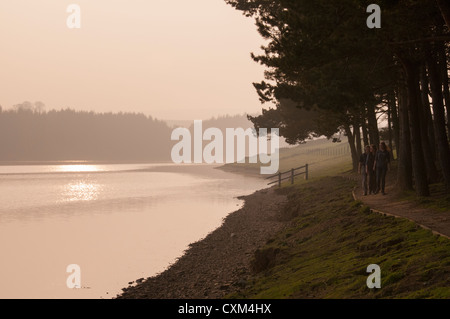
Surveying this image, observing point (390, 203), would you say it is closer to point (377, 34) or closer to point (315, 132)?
point (377, 34)

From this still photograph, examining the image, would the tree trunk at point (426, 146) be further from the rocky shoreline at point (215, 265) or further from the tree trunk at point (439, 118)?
the rocky shoreline at point (215, 265)

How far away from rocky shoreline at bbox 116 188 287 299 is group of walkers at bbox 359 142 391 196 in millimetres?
4500

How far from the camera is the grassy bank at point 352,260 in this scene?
30.7 ft

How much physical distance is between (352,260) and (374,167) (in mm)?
10987

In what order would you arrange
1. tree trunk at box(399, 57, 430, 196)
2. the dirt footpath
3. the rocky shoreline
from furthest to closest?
tree trunk at box(399, 57, 430, 196) < the rocky shoreline < the dirt footpath

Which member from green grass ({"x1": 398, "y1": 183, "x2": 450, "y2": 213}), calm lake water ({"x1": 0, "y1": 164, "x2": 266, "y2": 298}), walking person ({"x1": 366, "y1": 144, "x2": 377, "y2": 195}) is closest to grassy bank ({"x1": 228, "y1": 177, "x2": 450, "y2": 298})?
green grass ({"x1": 398, "y1": 183, "x2": 450, "y2": 213})

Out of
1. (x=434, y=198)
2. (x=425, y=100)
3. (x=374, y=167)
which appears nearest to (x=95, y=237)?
(x=374, y=167)

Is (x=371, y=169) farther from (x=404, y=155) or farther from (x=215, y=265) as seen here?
(x=215, y=265)

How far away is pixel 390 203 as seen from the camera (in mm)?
19234

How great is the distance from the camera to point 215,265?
18344 mm

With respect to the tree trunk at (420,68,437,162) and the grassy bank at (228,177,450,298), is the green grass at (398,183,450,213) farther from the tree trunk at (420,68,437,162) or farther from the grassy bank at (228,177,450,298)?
the tree trunk at (420,68,437,162)

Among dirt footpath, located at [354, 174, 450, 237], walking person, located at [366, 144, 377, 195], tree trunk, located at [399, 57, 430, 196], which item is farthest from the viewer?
walking person, located at [366, 144, 377, 195]

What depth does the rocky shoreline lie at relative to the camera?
49.2ft
